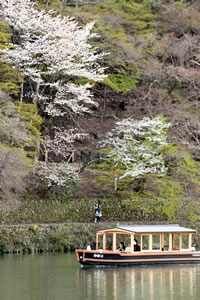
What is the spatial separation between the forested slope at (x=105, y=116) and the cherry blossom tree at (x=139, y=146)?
6 centimetres

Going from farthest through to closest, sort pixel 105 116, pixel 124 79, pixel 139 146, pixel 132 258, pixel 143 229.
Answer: pixel 105 116
pixel 124 79
pixel 139 146
pixel 143 229
pixel 132 258

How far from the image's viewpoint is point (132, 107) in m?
37.7

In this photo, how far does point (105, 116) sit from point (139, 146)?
6.47m

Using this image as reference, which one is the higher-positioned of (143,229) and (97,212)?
(143,229)

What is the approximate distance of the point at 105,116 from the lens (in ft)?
132

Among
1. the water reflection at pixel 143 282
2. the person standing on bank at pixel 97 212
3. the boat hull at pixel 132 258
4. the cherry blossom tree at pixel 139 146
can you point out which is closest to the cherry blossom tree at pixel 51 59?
the cherry blossom tree at pixel 139 146

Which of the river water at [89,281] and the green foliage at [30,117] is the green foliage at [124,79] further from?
the river water at [89,281]

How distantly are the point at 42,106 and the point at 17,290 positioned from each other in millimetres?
18509

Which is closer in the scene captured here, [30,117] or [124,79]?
[30,117]

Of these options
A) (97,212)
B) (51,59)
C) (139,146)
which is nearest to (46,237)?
(97,212)

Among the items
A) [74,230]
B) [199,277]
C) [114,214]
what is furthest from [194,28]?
[199,277]

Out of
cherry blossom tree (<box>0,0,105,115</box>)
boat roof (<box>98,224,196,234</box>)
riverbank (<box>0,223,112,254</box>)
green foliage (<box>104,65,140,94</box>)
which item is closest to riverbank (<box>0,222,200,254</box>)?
riverbank (<box>0,223,112,254</box>)

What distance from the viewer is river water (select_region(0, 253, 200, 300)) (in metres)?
18.6

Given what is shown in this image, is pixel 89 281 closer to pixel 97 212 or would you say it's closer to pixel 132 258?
pixel 132 258
